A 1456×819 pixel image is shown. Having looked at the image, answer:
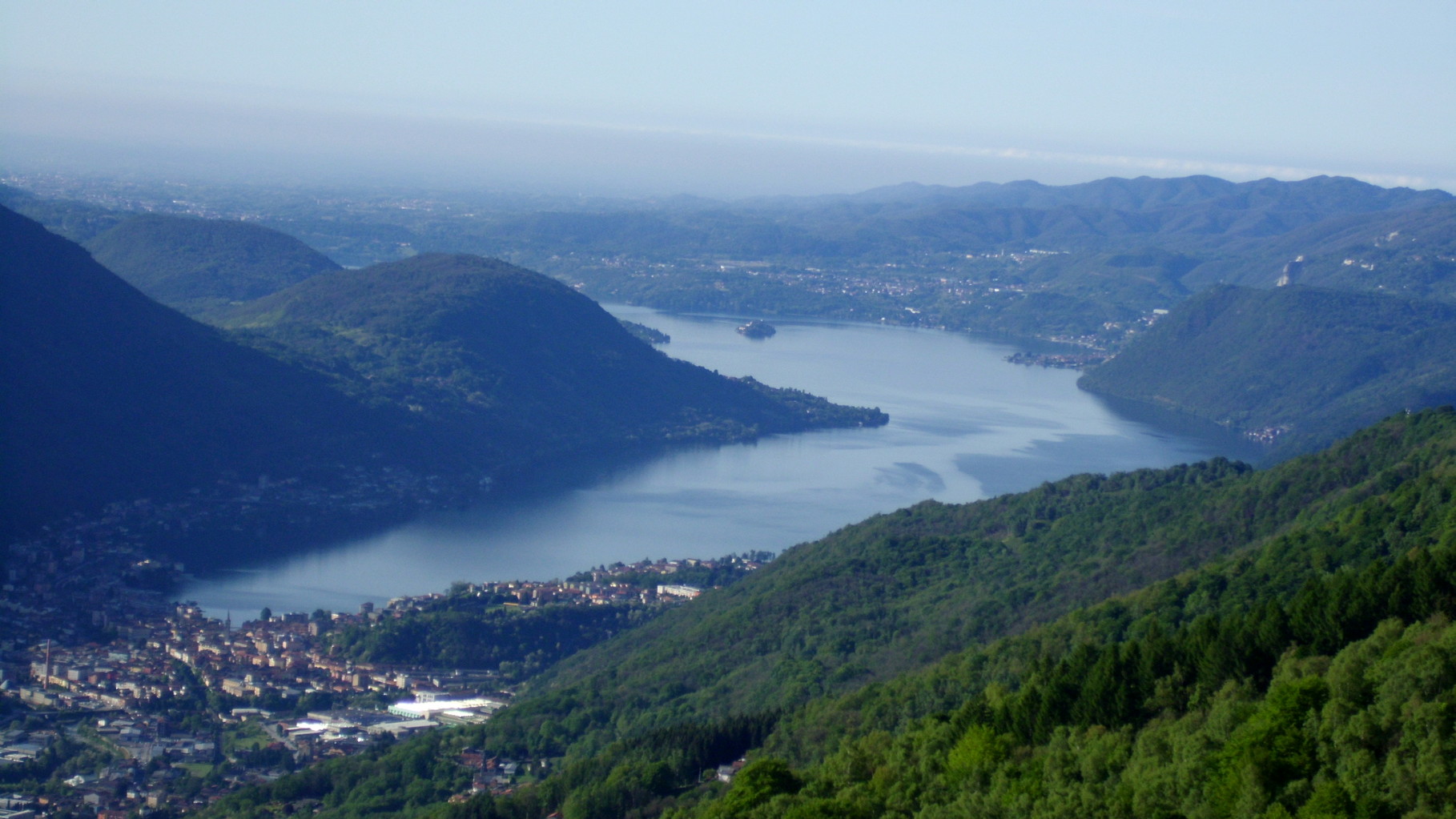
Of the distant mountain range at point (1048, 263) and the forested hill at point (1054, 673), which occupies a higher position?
the distant mountain range at point (1048, 263)

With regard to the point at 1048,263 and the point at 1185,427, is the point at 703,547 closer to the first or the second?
the point at 1185,427

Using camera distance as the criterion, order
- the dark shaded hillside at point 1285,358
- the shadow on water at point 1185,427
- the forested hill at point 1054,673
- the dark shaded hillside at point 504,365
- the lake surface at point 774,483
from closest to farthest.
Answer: the forested hill at point 1054,673 < the lake surface at point 774,483 < the dark shaded hillside at point 504,365 < the shadow on water at point 1185,427 < the dark shaded hillside at point 1285,358

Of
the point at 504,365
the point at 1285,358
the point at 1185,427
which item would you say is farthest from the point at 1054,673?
the point at 1285,358

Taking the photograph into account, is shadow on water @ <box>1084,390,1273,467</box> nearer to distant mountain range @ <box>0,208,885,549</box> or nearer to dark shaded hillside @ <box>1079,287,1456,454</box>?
dark shaded hillside @ <box>1079,287,1456,454</box>

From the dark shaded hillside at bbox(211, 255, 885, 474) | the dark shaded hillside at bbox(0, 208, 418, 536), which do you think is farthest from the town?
the dark shaded hillside at bbox(211, 255, 885, 474)

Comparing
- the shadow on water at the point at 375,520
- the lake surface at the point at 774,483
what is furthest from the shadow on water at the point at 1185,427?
the shadow on water at the point at 375,520

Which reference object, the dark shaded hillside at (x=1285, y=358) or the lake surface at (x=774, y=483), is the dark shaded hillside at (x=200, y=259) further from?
the dark shaded hillside at (x=1285, y=358)

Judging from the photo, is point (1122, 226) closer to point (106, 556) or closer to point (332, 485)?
point (332, 485)
